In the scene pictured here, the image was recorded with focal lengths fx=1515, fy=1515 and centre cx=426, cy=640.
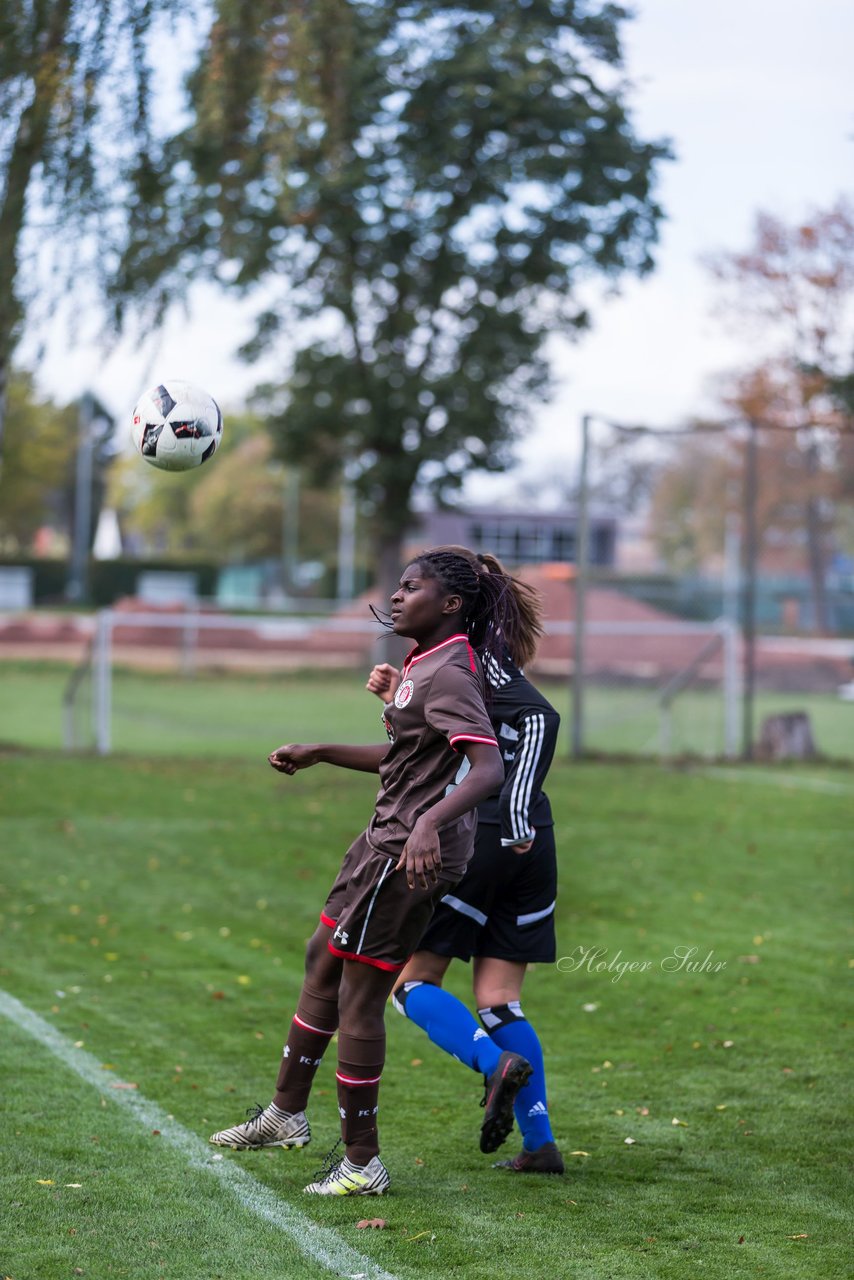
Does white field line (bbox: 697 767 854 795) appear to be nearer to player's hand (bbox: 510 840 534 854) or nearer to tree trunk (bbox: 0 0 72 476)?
tree trunk (bbox: 0 0 72 476)

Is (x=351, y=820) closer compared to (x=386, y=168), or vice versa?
(x=351, y=820)

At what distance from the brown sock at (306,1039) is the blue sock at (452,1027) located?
276mm

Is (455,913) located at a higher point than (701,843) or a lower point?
higher

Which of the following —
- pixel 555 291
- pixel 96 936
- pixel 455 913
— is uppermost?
pixel 555 291

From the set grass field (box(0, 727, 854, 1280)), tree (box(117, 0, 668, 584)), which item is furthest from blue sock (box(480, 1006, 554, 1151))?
tree (box(117, 0, 668, 584))

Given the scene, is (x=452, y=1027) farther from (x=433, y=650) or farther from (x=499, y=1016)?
(x=433, y=650)

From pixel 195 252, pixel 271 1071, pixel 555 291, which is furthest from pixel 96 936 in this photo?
pixel 555 291

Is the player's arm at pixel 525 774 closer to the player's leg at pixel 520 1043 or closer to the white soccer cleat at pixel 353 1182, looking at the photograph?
the player's leg at pixel 520 1043

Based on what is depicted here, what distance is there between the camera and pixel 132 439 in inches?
228

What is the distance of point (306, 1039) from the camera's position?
15.6 feet

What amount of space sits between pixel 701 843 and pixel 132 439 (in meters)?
7.06

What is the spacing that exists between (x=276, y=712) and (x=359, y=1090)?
730 inches

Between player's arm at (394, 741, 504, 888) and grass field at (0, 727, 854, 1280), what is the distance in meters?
1.01

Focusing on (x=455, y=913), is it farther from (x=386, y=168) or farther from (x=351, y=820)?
(x=386, y=168)
